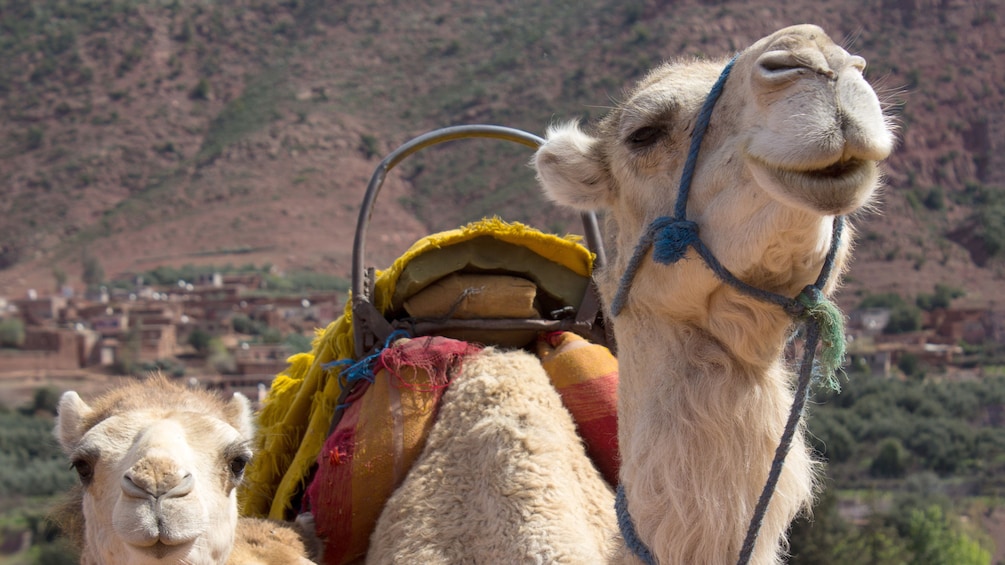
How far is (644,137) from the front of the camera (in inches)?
126

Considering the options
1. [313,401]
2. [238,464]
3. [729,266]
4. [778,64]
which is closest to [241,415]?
[238,464]

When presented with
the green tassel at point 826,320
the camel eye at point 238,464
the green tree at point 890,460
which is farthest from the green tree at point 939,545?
the green tassel at point 826,320

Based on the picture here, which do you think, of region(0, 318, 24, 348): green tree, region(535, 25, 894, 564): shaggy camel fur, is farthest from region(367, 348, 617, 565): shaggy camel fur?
region(0, 318, 24, 348): green tree

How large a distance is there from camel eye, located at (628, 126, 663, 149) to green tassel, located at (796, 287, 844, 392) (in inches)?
24.6

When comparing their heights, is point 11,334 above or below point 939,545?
above

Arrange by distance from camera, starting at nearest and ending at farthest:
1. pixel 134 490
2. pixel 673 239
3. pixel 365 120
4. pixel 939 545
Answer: pixel 673 239
pixel 134 490
pixel 939 545
pixel 365 120

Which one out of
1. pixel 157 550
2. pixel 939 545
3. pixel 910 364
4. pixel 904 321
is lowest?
pixel 939 545

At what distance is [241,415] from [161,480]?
0.79m

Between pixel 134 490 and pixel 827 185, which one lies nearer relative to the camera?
pixel 827 185

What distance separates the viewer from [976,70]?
6500 centimetres

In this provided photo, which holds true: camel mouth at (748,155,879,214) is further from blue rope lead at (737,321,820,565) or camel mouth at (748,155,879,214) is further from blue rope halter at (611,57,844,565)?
blue rope lead at (737,321,820,565)

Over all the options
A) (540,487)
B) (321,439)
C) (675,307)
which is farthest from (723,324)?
(321,439)

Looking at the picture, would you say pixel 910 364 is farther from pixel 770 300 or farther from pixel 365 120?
pixel 770 300

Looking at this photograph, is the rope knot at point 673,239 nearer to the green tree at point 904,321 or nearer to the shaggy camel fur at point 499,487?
the shaggy camel fur at point 499,487
